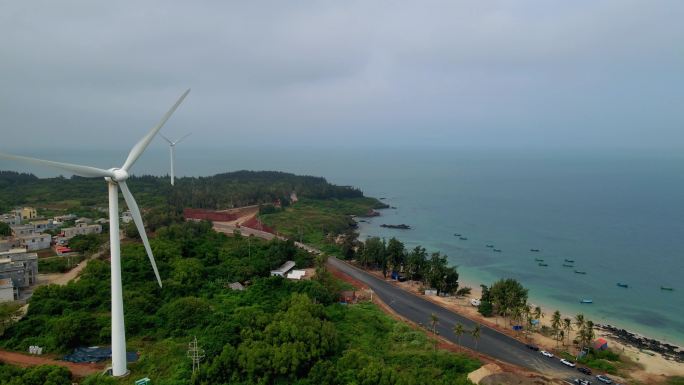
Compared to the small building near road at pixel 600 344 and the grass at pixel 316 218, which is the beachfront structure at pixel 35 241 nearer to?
the grass at pixel 316 218

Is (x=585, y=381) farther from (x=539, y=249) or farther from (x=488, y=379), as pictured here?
(x=539, y=249)

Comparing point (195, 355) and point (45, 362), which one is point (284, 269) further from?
point (45, 362)

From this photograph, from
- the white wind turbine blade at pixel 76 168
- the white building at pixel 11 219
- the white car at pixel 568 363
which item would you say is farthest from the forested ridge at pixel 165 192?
the white car at pixel 568 363

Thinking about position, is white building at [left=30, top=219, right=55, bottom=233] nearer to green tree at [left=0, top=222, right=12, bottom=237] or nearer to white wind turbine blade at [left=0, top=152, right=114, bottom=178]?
green tree at [left=0, top=222, right=12, bottom=237]

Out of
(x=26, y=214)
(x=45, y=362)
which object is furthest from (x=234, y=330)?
(x=26, y=214)

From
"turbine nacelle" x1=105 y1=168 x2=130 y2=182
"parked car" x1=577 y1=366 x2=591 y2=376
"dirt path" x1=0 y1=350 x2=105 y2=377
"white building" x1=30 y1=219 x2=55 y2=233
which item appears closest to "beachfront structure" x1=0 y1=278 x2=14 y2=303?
"dirt path" x1=0 y1=350 x2=105 y2=377
